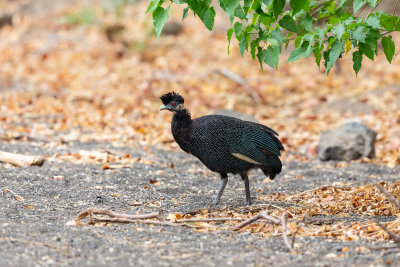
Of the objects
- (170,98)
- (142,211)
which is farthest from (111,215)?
(170,98)

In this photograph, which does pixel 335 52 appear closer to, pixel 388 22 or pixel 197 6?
pixel 388 22

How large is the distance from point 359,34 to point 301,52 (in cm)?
42

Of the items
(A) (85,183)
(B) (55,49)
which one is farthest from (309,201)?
(B) (55,49)

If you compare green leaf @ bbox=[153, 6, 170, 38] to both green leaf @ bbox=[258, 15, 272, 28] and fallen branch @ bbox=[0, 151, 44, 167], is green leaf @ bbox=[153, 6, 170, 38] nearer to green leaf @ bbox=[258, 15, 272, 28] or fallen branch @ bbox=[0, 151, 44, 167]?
green leaf @ bbox=[258, 15, 272, 28]

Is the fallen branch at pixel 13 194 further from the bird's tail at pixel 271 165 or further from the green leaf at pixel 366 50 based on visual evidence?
the green leaf at pixel 366 50

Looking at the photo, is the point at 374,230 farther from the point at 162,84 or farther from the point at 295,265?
the point at 162,84

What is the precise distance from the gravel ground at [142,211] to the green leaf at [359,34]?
1.34 m

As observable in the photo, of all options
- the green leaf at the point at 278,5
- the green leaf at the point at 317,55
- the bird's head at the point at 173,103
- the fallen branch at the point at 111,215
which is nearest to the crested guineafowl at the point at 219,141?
the bird's head at the point at 173,103

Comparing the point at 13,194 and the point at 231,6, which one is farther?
the point at 13,194

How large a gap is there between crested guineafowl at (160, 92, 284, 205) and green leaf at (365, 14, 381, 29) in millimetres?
1575

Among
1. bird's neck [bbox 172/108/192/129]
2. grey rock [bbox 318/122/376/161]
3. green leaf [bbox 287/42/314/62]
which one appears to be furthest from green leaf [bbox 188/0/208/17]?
grey rock [bbox 318/122/376/161]

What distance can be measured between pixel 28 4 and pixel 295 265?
16699mm

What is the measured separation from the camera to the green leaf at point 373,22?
3752mm

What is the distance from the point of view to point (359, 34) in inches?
149
